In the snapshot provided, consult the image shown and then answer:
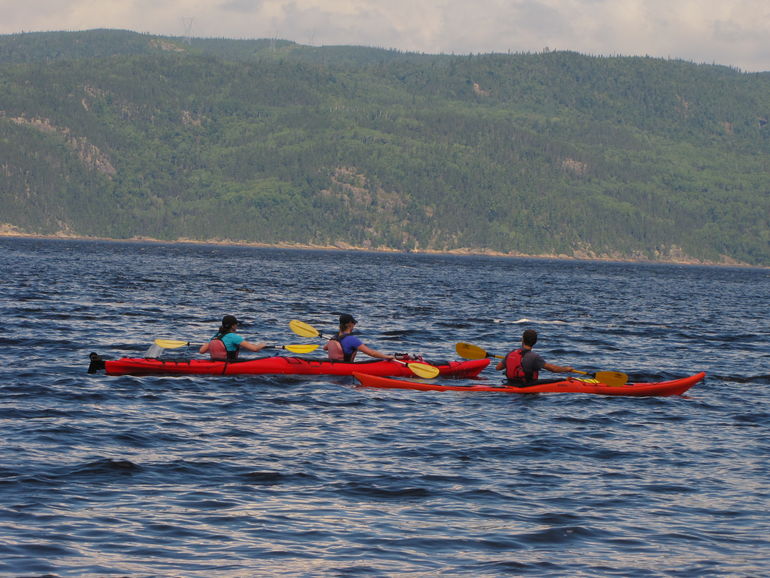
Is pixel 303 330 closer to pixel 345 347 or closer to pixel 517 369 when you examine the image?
pixel 345 347

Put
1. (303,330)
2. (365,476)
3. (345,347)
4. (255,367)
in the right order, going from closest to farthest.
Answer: (365,476) → (255,367) → (345,347) → (303,330)

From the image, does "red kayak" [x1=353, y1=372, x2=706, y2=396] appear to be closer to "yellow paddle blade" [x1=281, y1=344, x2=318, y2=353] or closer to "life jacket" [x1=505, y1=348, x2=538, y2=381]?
"life jacket" [x1=505, y1=348, x2=538, y2=381]

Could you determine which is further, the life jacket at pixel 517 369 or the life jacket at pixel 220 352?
the life jacket at pixel 220 352

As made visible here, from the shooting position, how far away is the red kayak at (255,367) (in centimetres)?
2623

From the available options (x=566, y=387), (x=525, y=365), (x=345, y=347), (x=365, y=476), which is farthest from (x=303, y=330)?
(x=365, y=476)

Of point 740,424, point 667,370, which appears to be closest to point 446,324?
point 667,370

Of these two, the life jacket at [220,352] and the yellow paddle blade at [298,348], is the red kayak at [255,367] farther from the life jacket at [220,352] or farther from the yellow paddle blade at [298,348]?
the yellow paddle blade at [298,348]

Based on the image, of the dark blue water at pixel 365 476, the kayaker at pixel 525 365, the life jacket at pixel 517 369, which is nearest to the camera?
the dark blue water at pixel 365 476

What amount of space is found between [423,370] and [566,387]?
3519mm

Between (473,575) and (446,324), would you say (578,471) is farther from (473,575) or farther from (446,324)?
(446,324)

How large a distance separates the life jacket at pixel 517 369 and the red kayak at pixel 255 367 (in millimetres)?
2748

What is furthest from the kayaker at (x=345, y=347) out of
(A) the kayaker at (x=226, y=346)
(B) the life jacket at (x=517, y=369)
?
(B) the life jacket at (x=517, y=369)

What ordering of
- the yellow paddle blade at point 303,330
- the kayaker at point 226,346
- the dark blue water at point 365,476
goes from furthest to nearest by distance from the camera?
the yellow paddle blade at point 303,330 < the kayaker at point 226,346 < the dark blue water at point 365,476

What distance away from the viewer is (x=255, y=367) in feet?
88.3
